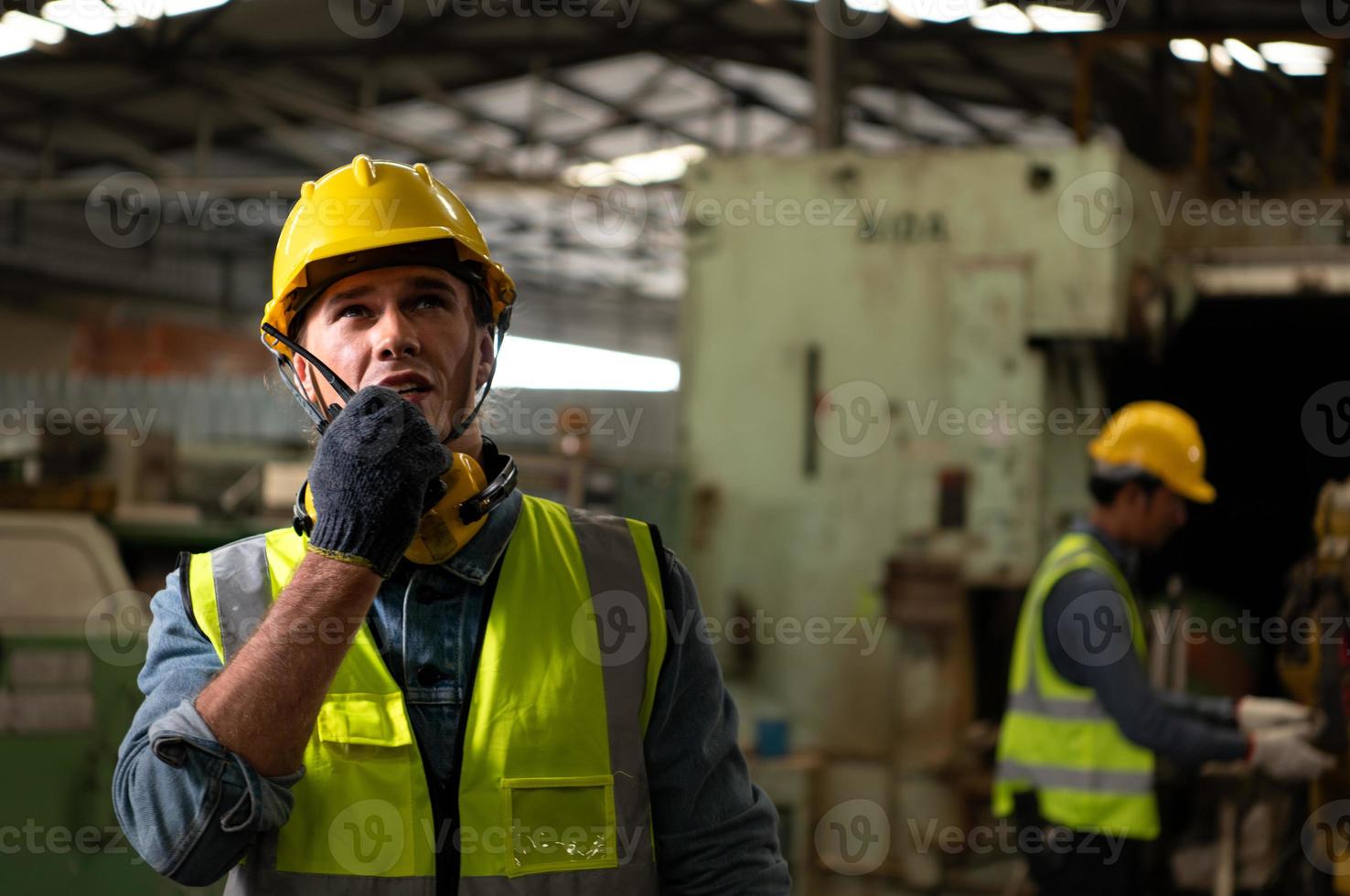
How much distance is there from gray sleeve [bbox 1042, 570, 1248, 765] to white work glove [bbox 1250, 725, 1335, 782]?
0.29 feet

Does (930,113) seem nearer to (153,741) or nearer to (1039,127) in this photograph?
(1039,127)

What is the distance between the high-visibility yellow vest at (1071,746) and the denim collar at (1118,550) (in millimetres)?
28

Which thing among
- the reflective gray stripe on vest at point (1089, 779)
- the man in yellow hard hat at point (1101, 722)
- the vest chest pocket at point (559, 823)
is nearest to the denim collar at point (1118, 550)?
the man in yellow hard hat at point (1101, 722)

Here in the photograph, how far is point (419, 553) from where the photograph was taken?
4.59ft

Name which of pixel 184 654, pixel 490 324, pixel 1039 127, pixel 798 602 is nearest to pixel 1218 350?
pixel 798 602

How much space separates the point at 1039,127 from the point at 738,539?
8821 mm

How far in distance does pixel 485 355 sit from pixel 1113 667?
222 centimetres

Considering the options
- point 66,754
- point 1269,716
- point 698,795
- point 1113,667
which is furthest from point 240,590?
point 1269,716

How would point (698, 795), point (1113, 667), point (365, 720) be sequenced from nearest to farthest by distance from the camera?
1. point (365, 720)
2. point (698, 795)
3. point (1113, 667)

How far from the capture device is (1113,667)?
3.27 meters

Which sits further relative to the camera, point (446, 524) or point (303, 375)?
point (303, 375)

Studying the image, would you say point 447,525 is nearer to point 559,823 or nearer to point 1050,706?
point 559,823

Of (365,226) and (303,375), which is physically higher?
(365,226)

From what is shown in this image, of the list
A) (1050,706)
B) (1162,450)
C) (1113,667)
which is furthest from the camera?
(1162,450)
